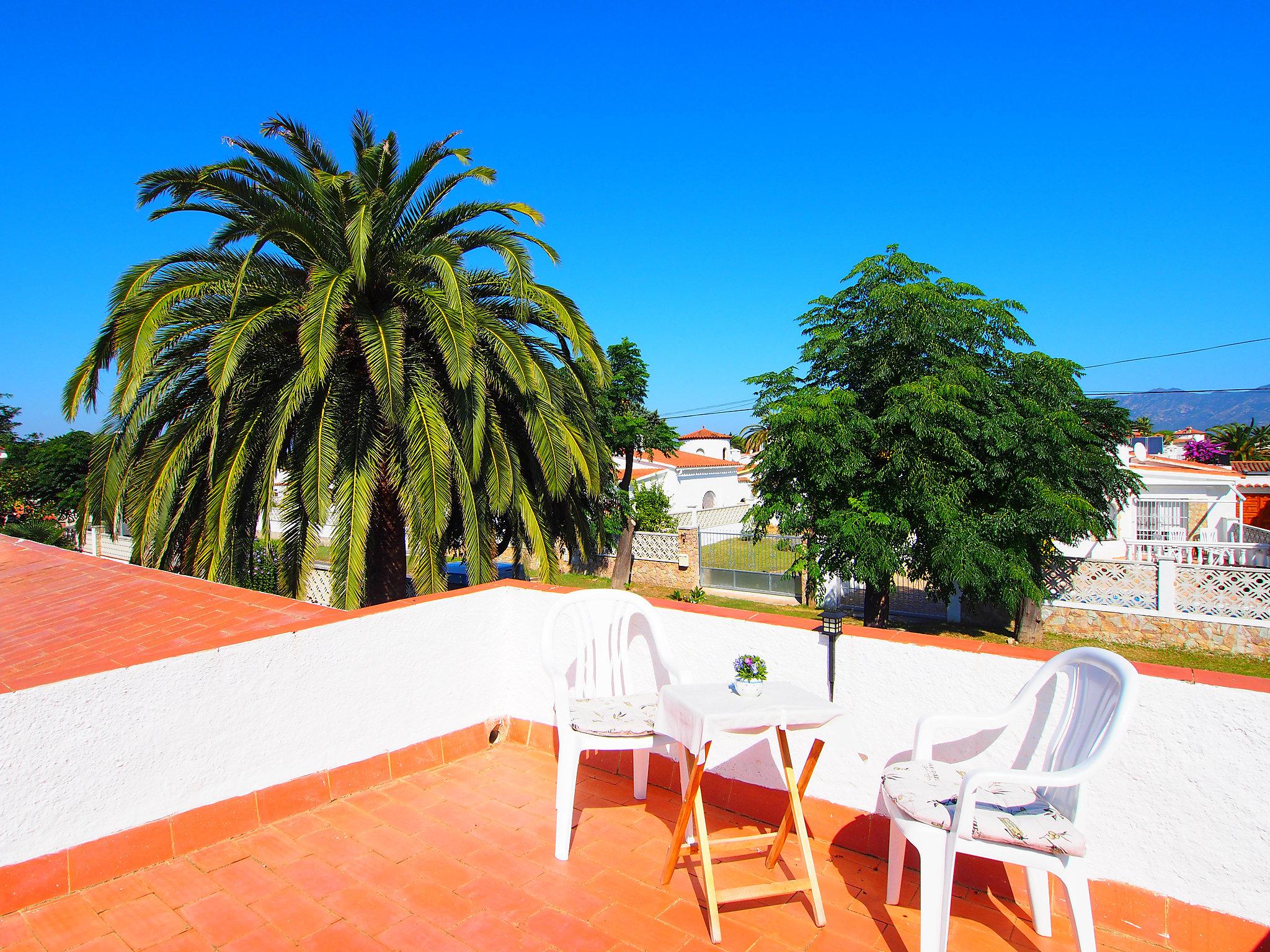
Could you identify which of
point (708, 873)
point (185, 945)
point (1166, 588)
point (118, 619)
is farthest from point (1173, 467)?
point (185, 945)

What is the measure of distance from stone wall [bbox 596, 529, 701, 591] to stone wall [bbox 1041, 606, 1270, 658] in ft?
29.3

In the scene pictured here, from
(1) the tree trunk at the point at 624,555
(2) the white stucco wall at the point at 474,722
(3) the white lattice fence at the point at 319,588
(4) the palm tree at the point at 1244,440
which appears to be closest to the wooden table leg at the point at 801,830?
(2) the white stucco wall at the point at 474,722

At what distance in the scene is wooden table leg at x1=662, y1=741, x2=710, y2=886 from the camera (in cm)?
273

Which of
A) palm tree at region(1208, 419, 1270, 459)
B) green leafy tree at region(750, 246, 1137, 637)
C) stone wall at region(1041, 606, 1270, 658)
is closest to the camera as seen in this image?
green leafy tree at region(750, 246, 1137, 637)

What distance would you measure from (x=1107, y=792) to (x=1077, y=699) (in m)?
0.41

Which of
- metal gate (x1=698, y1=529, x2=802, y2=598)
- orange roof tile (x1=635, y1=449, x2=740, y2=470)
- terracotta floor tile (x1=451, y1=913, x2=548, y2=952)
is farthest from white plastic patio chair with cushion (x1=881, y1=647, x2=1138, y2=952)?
orange roof tile (x1=635, y1=449, x2=740, y2=470)

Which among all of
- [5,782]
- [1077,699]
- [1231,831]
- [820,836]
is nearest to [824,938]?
[820,836]

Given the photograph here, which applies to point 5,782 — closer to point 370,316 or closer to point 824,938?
point 824,938

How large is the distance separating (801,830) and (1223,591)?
15326 mm

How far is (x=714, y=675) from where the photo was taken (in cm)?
370

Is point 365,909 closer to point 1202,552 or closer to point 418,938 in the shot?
point 418,938

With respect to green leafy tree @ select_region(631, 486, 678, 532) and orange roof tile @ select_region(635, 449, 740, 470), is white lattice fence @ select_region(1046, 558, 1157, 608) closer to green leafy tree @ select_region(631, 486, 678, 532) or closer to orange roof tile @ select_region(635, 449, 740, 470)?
green leafy tree @ select_region(631, 486, 678, 532)

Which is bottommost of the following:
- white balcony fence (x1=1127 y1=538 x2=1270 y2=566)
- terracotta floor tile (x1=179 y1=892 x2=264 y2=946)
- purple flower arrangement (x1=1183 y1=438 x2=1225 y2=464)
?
terracotta floor tile (x1=179 y1=892 x2=264 y2=946)

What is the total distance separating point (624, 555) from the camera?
21969mm
